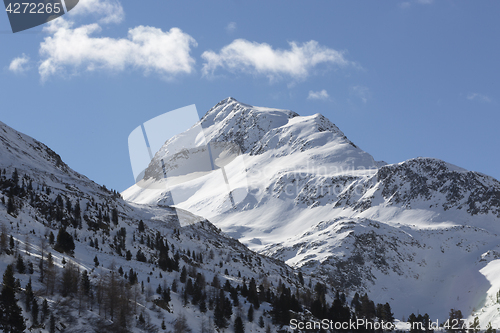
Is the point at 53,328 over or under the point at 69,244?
under

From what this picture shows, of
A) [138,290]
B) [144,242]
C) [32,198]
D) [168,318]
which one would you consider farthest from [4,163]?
[168,318]

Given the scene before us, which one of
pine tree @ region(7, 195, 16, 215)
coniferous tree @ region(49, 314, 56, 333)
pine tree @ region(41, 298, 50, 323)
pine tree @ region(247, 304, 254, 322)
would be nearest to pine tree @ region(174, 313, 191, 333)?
pine tree @ region(247, 304, 254, 322)

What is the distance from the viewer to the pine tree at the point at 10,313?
91.2 metres

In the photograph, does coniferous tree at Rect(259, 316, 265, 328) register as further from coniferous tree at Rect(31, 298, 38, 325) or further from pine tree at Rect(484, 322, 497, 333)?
pine tree at Rect(484, 322, 497, 333)

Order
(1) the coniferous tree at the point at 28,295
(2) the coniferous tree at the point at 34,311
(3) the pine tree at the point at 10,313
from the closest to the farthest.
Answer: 1. (3) the pine tree at the point at 10,313
2. (2) the coniferous tree at the point at 34,311
3. (1) the coniferous tree at the point at 28,295

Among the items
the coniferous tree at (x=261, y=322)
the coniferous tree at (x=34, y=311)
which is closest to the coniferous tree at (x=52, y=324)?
the coniferous tree at (x=34, y=311)

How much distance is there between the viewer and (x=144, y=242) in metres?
181

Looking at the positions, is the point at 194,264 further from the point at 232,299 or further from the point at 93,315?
the point at 93,315

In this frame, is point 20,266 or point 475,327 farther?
point 475,327

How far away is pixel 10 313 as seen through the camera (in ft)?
304

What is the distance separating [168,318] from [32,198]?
76.5m

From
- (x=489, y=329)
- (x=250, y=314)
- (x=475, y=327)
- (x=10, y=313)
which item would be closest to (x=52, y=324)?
(x=10, y=313)

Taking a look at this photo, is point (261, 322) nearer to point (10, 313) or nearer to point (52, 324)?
point (52, 324)

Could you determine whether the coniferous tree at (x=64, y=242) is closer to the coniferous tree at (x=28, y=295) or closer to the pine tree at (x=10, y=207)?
the pine tree at (x=10, y=207)
